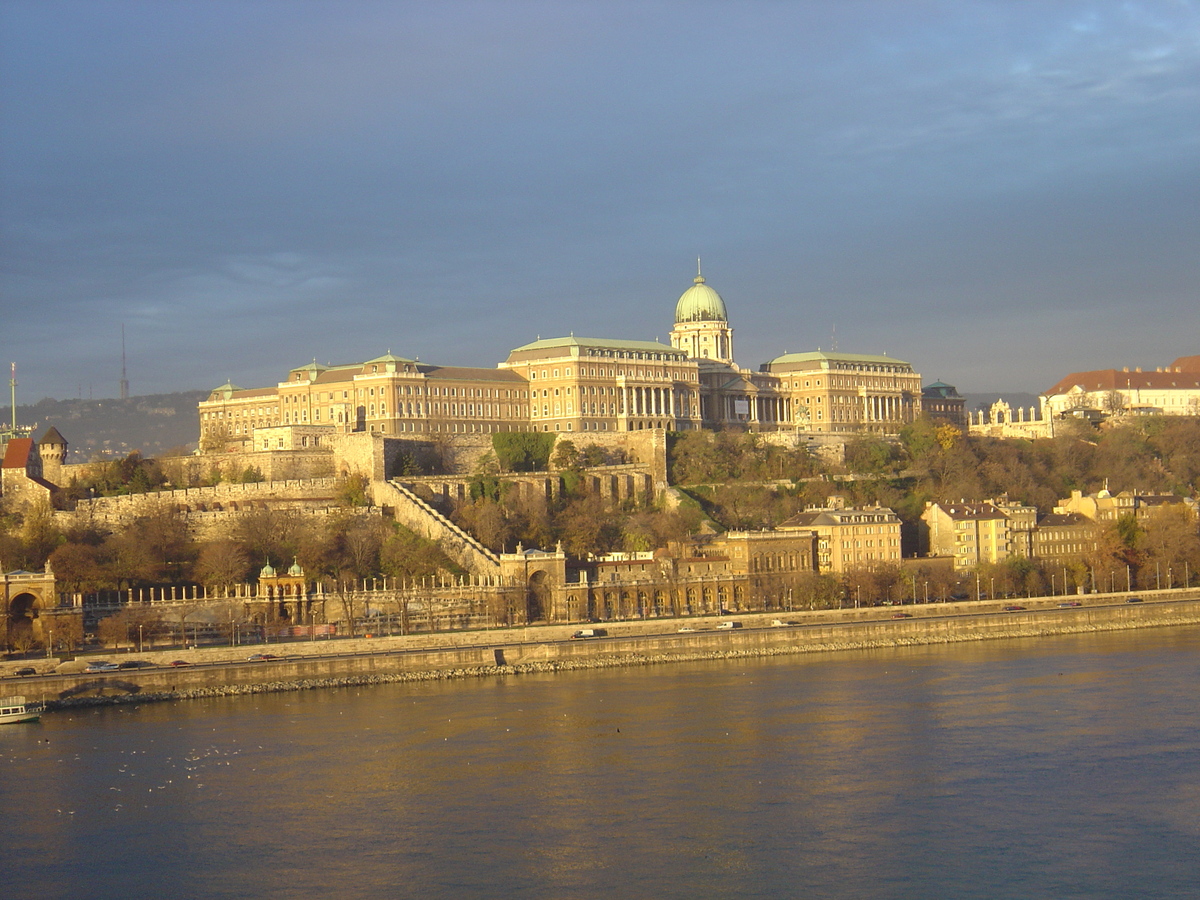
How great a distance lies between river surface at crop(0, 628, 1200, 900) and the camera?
26.8 meters

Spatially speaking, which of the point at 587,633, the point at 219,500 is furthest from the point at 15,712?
the point at 219,500

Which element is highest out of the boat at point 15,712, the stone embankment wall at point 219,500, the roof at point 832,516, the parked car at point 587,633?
the stone embankment wall at point 219,500

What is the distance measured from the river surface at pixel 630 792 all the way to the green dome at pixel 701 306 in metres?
51.9

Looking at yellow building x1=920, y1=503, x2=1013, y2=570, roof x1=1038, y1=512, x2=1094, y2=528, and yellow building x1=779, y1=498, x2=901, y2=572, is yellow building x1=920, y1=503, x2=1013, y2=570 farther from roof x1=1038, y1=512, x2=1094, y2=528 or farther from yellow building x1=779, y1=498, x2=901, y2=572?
yellow building x1=779, y1=498, x2=901, y2=572

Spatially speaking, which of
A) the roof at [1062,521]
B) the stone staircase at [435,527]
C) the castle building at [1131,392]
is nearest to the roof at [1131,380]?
the castle building at [1131,392]

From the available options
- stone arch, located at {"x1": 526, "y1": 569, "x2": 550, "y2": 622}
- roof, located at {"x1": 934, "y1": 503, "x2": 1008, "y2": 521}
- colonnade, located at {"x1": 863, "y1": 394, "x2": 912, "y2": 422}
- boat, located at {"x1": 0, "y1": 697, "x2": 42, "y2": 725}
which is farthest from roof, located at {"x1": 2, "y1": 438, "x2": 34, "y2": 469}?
colonnade, located at {"x1": 863, "y1": 394, "x2": 912, "y2": 422}

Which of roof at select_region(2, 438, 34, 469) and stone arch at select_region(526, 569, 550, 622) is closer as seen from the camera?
stone arch at select_region(526, 569, 550, 622)

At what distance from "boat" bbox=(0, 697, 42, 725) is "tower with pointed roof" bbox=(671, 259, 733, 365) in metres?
56.3

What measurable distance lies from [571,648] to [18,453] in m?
27.7

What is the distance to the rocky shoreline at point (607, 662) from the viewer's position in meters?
44.2

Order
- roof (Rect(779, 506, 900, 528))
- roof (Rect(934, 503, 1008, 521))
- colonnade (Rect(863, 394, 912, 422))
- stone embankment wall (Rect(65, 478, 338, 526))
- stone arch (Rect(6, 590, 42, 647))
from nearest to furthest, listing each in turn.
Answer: stone arch (Rect(6, 590, 42, 647)) → stone embankment wall (Rect(65, 478, 338, 526)) → roof (Rect(779, 506, 900, 528)) → roof (Rect(934, 503, 1008, 521)) → colonnade (Rect(863, 394, 912, 422))

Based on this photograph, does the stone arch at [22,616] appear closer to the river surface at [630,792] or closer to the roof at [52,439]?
the river surface at [630,792]

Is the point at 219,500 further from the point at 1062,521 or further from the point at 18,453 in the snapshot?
the point at 1062,521

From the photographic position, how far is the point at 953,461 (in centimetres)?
7594
